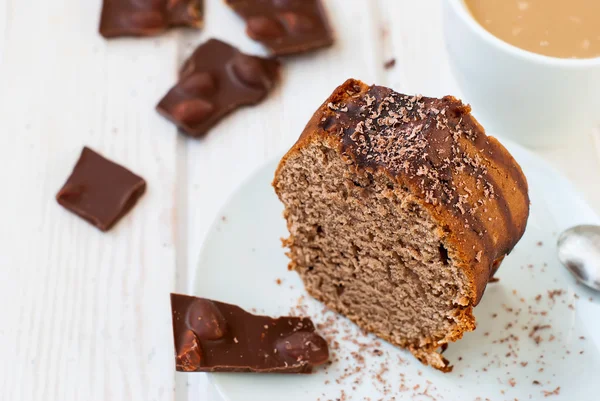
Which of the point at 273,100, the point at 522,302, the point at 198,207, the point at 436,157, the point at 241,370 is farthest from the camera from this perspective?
the point at 273,100

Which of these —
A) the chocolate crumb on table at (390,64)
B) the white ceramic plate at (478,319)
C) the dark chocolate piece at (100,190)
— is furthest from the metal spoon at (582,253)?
the dark chocolate piece at (100,190)

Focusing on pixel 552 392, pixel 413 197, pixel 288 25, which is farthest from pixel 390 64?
pixel 552 392

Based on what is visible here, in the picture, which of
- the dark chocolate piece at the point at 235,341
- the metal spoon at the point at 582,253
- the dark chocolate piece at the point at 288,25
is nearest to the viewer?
the dark chocolate piece at the point at 235,341

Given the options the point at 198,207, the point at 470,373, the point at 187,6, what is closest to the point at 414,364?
the point at 470,373

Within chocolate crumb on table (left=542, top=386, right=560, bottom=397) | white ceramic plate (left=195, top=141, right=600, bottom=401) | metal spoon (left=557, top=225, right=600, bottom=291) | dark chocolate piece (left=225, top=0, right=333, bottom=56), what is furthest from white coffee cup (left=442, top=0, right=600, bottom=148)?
chocolate crumb on table (left=542, top=386, right=560, bottom=397)

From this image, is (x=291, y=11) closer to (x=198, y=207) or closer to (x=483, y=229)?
(x=198, y=207)

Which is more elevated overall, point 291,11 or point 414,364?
point 291,11

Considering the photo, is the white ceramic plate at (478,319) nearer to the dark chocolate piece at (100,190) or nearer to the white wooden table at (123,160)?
the white wooden table at (123,160)
